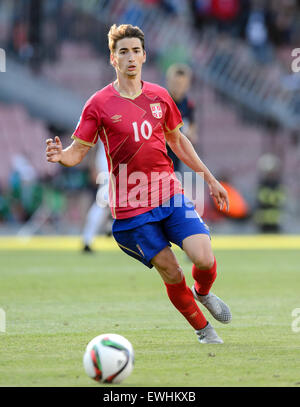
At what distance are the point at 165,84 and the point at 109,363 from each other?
20602mm

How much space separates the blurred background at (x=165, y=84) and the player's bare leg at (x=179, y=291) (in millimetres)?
17337

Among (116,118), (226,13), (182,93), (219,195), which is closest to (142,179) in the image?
(116,118)

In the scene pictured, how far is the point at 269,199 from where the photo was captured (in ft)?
78.6

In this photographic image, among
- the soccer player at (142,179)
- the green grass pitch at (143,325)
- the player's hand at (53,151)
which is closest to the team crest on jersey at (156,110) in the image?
the soccer player at (142,179)

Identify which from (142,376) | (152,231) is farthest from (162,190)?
(142,376)

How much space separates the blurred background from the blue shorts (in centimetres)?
1747

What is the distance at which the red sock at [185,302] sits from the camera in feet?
23.4

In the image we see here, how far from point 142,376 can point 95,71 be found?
74.8 ft

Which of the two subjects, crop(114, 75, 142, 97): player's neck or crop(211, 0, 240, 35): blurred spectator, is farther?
crop(211, 0, 240, 35): blurred spectator

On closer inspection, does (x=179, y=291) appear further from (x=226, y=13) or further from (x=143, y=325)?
(x=226, y=13)

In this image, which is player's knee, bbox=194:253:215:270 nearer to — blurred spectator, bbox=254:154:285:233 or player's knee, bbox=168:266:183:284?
player's knee, bbox=168:266:183:284

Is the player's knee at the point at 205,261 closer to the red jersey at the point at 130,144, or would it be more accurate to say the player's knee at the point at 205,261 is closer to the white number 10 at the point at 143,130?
the red jersey at the point at 130,144

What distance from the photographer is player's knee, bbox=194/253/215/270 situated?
6953 millimetres

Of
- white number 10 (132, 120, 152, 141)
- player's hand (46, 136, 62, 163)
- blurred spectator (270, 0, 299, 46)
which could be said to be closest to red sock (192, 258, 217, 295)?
white number 10 (132, 120, 152, 141)
